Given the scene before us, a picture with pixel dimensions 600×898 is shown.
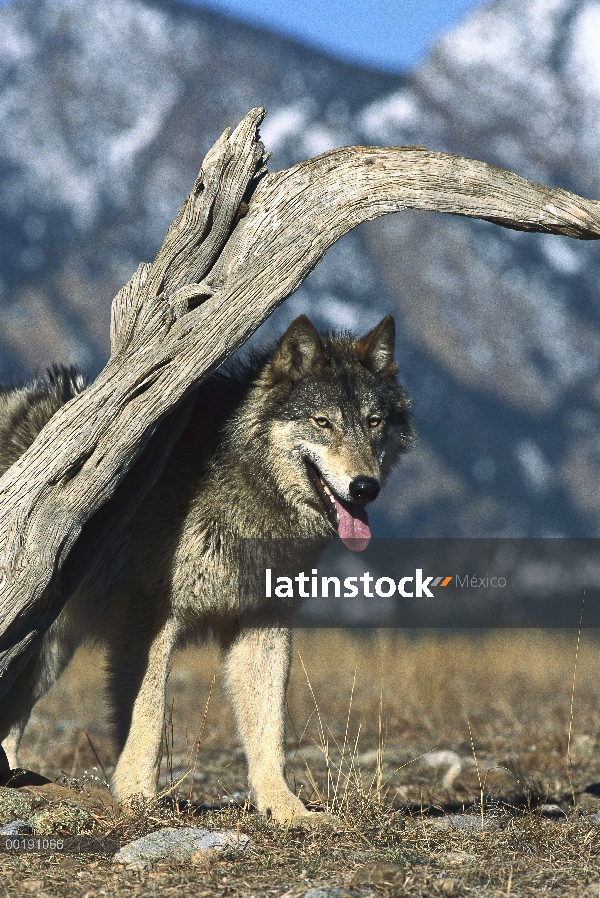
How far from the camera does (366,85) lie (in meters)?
35.7

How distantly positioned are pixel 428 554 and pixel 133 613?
21.1ft

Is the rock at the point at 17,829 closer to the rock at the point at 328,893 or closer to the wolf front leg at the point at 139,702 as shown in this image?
the wolf front leg at the point at 139,702

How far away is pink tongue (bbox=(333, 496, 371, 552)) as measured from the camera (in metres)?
4.86

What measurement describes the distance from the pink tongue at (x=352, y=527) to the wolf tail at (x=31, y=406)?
5.54 ft

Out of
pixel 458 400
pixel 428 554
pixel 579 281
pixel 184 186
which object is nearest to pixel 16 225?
pixel 184 186

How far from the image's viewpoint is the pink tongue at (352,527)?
15.9 feet

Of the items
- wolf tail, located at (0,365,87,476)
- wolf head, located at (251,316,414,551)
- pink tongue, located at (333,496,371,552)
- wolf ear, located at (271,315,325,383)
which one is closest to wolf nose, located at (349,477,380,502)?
wolf head, located at (251,316,414,551)

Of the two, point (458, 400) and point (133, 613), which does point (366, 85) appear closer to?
point (458, 400)

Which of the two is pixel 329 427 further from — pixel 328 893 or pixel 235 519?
pixel 328 893

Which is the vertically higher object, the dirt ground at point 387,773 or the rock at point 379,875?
the dirt ground at point 387,773

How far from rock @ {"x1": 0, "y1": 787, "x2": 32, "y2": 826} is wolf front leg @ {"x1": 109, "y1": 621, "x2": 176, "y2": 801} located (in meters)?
0.46

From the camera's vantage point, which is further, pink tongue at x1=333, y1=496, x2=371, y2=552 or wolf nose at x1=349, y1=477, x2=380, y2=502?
pink tongue at x1=333, y1=496, x2=371, y2=552

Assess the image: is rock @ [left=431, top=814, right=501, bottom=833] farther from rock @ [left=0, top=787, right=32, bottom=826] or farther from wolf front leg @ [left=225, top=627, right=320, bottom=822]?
rock @ [left=0, top=787, right=32, bottom=826]

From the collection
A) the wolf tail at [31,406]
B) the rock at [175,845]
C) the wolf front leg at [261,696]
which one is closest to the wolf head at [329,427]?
the wolf front leg at [261,696]
